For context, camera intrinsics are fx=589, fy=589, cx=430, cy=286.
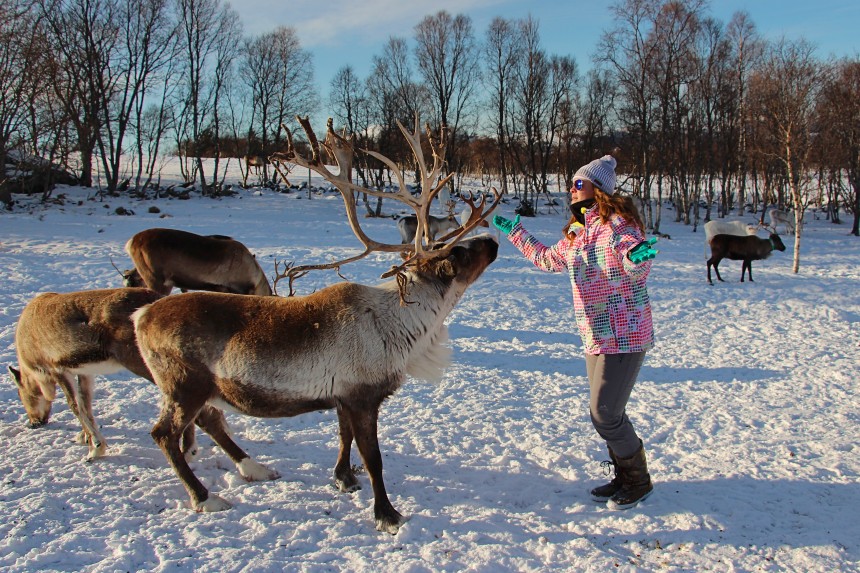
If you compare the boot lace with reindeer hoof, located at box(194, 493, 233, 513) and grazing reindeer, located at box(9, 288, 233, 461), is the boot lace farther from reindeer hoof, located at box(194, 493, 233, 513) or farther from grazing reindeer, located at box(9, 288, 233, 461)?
grazing reindeer, located at box(9, 288, 233, 461)

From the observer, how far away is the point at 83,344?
4.22 meters

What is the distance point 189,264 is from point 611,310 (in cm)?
708

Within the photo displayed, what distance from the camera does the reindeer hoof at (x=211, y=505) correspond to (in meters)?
3.58

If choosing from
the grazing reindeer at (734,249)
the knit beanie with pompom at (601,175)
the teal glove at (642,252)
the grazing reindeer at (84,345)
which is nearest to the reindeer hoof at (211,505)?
the grazing reindeer at (84,345)

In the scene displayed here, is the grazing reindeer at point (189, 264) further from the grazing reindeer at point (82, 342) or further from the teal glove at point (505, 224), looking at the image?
the teal glove at point (505, 224)

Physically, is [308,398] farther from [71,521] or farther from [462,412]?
[462,412]

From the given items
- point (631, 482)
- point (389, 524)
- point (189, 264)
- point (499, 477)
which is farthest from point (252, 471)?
point (189, 264)

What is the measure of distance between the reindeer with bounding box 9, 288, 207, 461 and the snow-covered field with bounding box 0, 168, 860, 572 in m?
0.34

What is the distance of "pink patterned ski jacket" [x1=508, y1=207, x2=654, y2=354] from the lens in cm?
354

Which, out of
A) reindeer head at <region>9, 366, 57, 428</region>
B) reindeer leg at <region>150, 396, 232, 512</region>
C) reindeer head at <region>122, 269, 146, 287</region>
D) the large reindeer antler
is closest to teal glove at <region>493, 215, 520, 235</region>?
the large reindeer antler

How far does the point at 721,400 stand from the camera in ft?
20.1

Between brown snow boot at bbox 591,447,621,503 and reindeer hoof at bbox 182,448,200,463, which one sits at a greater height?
reindeer hoof at bbox 182,448,200,463

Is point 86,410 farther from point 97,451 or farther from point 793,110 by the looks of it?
point 793,110

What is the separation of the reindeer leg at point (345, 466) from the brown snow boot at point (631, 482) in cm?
168
